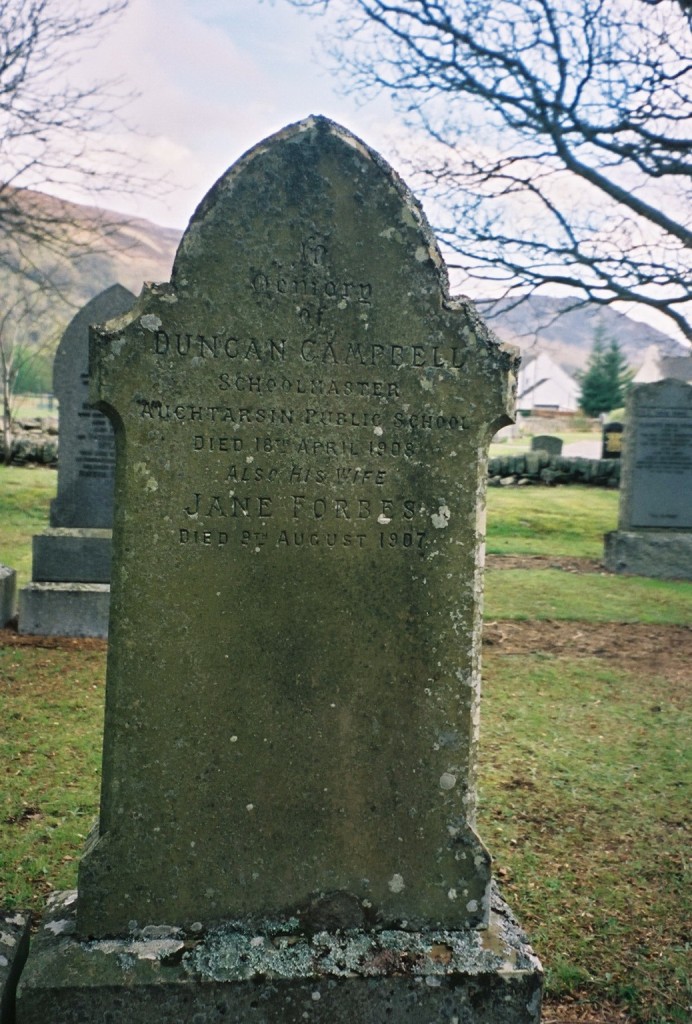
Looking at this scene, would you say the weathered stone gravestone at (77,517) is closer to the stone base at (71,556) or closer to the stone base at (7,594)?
the stone base at (71,556)

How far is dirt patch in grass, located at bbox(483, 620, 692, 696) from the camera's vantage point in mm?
8188

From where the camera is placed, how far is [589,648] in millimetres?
8617

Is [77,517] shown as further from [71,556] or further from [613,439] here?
[613,439]

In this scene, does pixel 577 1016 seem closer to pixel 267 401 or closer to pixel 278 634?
pixel 278 634

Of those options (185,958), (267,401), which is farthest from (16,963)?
(267,401)

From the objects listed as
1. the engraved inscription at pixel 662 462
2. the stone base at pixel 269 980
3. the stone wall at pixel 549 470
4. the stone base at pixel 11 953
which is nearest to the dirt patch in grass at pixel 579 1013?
the stone base at pixel 269 980

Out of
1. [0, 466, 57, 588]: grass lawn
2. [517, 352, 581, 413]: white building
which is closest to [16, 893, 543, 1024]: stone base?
[0, 466, 57, 588]: grass lawn

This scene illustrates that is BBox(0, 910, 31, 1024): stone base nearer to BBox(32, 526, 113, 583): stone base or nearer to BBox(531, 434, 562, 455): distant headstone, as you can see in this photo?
BBox(32, 526, 113, 583): stone base

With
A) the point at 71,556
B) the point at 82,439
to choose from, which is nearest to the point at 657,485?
the point at 82,439

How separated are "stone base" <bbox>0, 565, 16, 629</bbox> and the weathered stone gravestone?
32 centimetres

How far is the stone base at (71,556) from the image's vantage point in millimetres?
8281

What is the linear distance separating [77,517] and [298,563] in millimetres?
6282

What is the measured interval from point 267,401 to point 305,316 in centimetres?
30

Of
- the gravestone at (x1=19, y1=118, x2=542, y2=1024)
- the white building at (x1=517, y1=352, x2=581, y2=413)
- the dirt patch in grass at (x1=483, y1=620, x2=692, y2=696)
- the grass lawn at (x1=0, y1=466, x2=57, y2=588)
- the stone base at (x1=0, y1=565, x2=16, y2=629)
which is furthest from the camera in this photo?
the white building at (x1=517, y1=352, x2=581, y2=413)
